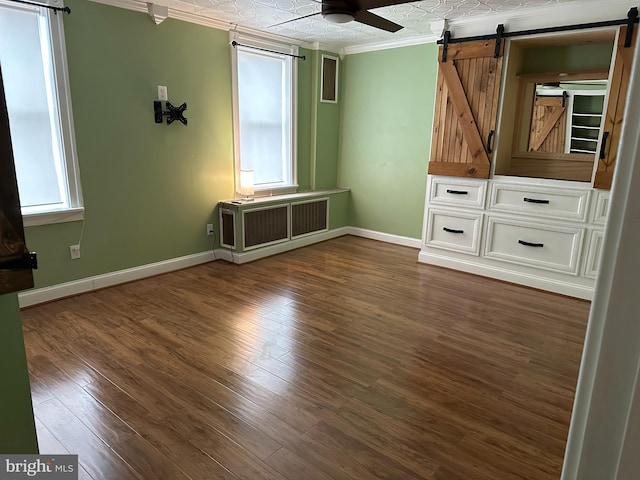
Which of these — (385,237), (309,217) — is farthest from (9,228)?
(385,237)

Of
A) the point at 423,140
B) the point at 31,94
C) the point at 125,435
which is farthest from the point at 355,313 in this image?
the point at 31,94

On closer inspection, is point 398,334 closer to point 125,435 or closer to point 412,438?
point 412,438

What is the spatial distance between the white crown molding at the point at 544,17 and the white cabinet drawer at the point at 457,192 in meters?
1.40

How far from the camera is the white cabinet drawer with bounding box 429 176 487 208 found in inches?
169

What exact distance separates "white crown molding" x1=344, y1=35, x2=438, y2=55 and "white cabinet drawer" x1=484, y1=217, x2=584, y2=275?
85.9 inches

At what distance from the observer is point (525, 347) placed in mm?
2947

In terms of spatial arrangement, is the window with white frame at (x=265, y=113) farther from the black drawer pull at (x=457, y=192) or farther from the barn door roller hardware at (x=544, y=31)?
the black drawer pull at (x=457, y=192)

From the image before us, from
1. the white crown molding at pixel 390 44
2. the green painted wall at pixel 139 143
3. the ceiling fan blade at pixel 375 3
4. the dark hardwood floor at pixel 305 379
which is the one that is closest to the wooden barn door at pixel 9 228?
the dark hardwood floor at pixel 305 379

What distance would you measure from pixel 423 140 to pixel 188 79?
269cm

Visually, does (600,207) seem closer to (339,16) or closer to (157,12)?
(339,16)

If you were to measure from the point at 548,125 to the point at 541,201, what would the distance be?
838 mm

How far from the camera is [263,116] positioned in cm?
502

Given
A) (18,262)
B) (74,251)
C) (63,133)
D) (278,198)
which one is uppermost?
(63,133)

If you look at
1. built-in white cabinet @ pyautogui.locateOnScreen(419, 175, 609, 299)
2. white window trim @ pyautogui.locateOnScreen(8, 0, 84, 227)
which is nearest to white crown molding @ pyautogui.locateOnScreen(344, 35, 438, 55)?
built-in white cabinet @ pyautogui.locateOnScreen(419, 175, 609, 299)
